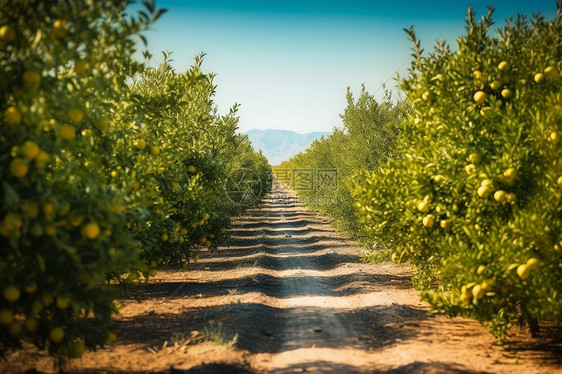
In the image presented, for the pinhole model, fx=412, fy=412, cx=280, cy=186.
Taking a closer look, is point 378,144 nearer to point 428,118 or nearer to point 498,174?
point 428,118

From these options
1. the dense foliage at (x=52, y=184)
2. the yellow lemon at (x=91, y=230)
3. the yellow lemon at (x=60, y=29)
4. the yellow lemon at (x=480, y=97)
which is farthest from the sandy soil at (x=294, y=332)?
the yellow lemon at (x=60, y=29)

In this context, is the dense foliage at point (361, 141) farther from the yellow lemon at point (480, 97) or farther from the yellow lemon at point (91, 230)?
the yellow lemon at point (91, 230)

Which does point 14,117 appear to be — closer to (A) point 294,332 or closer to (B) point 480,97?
(A) point 294,332

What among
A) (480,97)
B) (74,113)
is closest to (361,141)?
(480,97)

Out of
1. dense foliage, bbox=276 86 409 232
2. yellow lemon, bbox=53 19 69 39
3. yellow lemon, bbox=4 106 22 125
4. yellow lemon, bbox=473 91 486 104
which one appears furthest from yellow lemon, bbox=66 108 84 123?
dense foliage, bbox=276 86 409 232

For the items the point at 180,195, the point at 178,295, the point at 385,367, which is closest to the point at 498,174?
the point at 385,367

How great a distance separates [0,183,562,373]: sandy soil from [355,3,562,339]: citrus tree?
68 cm

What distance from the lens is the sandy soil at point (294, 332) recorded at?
532cm

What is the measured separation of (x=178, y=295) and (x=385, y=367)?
544 centimetres

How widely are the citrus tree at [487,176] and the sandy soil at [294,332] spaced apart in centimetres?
68

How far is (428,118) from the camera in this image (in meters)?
7.05

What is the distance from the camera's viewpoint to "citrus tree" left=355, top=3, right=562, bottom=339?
5062 mm

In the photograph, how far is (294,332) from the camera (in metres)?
6.84

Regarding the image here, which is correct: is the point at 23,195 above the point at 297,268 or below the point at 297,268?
above
